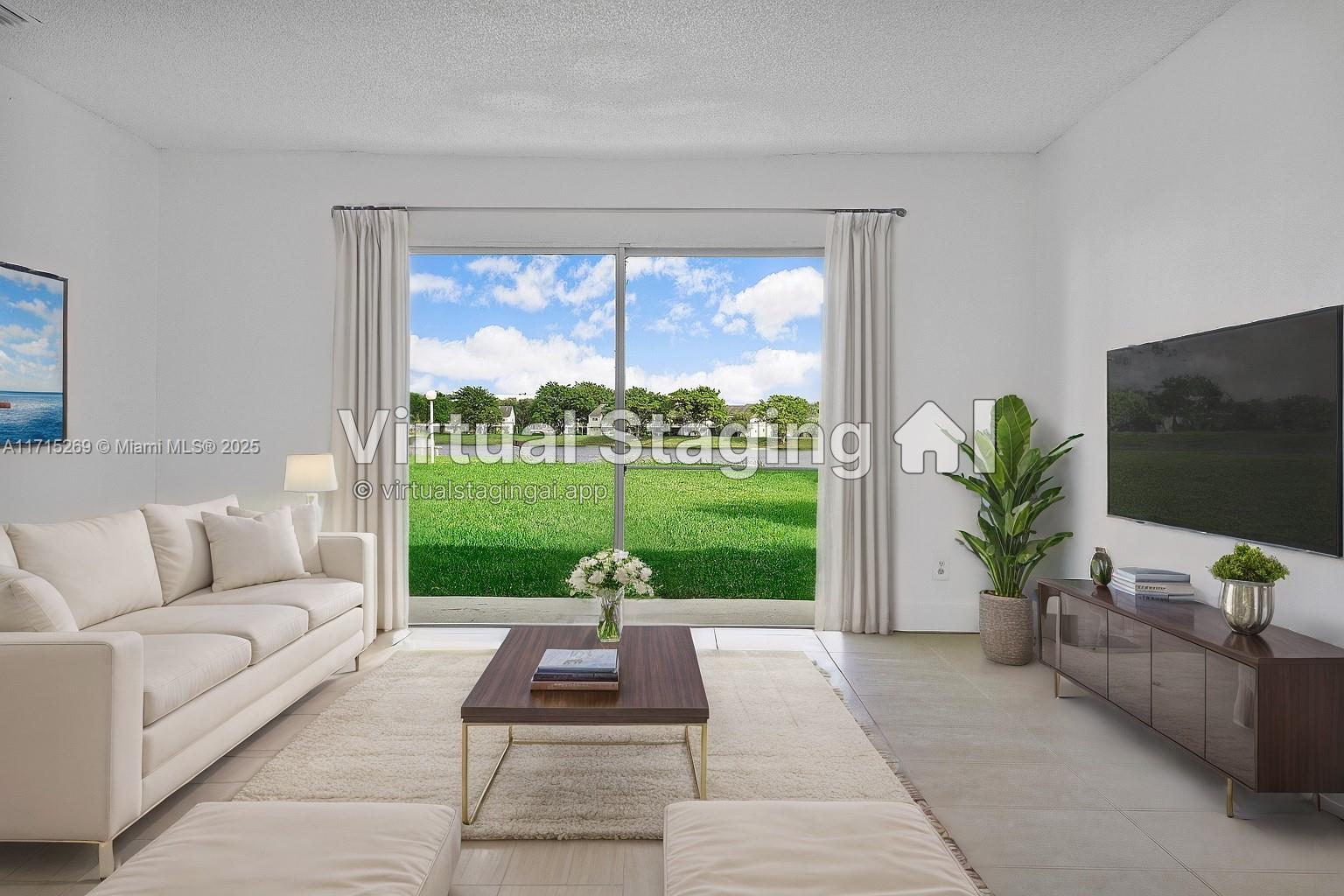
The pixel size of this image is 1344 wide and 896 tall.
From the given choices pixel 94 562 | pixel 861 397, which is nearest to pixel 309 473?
pixel 94 562

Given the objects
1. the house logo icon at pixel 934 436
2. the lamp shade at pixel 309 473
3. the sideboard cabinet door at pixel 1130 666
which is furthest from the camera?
the house logo icon at pixel 934 436

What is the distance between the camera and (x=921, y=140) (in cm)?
510

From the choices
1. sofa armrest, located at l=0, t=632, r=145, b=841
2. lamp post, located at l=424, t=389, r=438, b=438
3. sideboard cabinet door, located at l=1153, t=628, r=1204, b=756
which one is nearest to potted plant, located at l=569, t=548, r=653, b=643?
sofa armrest, located at l=0, t=632, r=145, b=841

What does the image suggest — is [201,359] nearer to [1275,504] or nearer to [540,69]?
[540,69]

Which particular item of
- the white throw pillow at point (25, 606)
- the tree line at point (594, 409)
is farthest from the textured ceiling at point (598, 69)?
the white throw pillow at point (25, 606)

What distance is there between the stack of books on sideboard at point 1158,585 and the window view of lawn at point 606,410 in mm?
2428

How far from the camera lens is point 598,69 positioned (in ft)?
13.4

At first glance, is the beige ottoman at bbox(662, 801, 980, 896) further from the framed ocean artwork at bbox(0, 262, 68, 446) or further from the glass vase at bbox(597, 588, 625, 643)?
the framed ocean artwork at bbox(0, 262, 68, 446)

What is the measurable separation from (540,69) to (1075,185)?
3.16 meters

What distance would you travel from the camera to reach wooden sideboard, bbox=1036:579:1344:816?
2.60 m

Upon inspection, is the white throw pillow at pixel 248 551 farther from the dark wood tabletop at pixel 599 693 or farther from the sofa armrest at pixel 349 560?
the dark wood tabletop at pixel 599 693

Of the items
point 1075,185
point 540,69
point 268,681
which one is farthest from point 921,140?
point 268,681

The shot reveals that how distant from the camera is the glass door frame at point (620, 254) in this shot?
5.40 m

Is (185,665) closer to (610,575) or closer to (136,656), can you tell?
(136,656)
